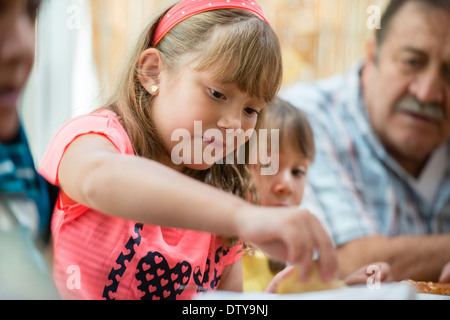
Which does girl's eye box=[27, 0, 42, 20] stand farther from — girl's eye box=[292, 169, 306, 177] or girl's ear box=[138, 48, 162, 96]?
girl's eye box=[292, 169, 306, 177]

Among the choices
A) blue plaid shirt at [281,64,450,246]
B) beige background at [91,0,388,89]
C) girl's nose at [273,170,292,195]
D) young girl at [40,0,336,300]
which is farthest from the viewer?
blue plaid shirt at [281,64,450,246]

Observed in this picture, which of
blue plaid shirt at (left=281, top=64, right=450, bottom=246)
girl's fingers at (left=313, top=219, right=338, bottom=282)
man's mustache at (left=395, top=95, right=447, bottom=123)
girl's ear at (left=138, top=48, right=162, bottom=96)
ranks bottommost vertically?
blue plaid shirt at (left=281, top=64, right=450, bottom=246)

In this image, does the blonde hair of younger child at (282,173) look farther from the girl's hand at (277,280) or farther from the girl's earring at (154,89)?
the girl's earring at (154,89)

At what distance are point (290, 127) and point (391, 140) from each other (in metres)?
0.42

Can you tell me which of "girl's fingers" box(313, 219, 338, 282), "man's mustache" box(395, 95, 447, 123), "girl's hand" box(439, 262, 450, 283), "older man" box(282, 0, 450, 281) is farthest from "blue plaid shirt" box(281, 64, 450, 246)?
"girl's fingers" box(313, 219, 338, 282)

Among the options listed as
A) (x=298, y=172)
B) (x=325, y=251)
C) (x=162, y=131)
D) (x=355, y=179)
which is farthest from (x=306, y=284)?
(x=355, y=179)

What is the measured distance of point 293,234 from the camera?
12.2 inches

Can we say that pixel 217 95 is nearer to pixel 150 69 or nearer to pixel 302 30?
pixel 150 69

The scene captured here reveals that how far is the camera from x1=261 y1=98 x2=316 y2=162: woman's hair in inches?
27.5

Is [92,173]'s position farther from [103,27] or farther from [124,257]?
[103,27]

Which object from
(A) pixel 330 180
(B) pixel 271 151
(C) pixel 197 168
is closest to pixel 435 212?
(A) pixel 330 180

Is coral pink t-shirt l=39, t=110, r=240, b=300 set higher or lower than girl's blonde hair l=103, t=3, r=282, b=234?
Answer: lower

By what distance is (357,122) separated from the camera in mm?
1113

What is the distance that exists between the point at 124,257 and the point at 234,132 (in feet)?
0.51
